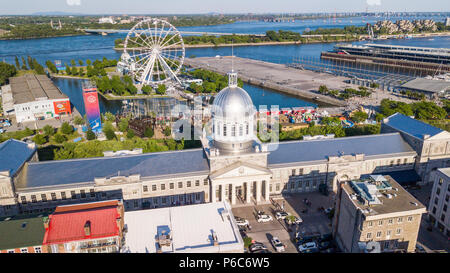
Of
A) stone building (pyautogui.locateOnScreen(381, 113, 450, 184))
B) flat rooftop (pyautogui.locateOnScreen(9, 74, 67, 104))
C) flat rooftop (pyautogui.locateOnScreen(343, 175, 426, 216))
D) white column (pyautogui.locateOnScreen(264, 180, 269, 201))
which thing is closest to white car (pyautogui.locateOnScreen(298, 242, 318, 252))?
flat rooftop (pyautogui.locateOnScreen(343, 175, 426, 216))

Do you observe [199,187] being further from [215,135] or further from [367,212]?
[367,212]

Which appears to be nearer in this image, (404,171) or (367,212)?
(367,212)

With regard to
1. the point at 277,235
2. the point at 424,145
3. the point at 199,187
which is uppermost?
the point at 424,145

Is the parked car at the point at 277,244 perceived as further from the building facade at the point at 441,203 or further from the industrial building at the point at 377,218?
the building facade at the point at 441,203

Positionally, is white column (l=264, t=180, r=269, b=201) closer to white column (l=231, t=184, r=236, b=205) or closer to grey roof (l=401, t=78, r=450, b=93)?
white column (l=231, t=184, r=236, b=205)

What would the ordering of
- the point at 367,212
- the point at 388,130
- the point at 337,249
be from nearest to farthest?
the point at 367,212
the point at 337,249
the point at 388,130

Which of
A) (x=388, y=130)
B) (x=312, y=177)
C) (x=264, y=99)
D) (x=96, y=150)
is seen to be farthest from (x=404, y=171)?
(x=264, y=99)
